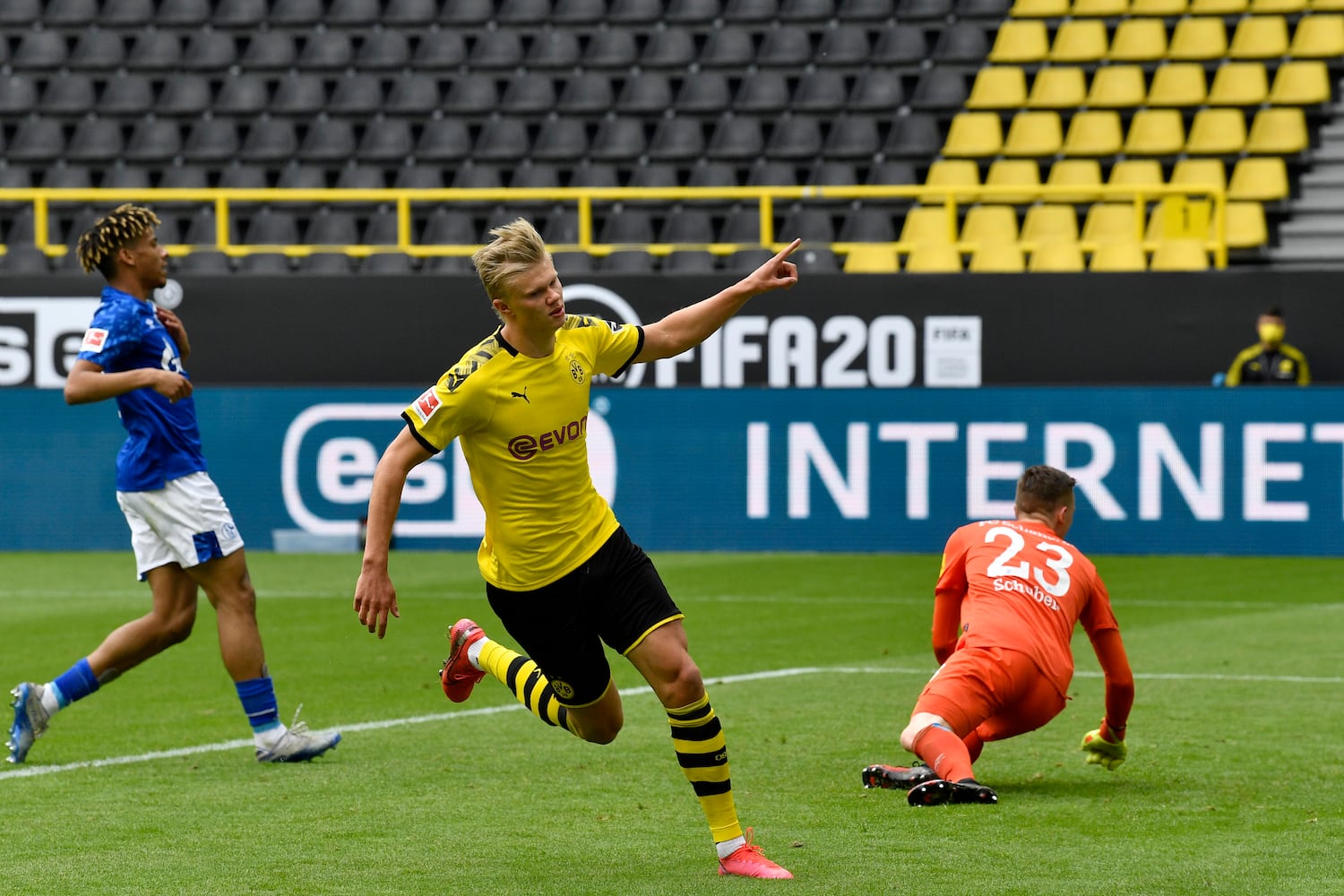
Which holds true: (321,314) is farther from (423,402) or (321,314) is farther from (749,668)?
(423,402)

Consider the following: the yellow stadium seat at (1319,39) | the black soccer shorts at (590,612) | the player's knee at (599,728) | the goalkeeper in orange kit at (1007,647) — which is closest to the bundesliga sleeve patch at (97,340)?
the black soccer shorts at (590,612)

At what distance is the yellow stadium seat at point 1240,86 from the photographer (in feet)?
71.9

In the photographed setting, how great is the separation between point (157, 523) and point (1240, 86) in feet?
56.7

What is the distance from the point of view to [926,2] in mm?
23953

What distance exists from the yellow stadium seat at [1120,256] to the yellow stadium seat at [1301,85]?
3.46m

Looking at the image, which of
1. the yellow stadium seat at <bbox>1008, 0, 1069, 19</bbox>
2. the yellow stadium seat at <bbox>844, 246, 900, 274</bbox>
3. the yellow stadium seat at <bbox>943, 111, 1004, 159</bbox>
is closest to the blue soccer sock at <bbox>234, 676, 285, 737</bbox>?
the yellow stadium seat at <bbox>844, 246, 900, 274</bbox>

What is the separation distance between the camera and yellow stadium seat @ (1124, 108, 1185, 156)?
2158 cm

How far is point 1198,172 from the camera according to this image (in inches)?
834

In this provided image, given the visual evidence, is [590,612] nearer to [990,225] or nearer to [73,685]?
[73,685]

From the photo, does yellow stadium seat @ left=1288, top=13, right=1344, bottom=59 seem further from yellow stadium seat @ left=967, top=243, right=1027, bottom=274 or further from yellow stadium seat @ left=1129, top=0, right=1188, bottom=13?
yellow stadium seat @ left=967, top=243, right=1027, bottom=274

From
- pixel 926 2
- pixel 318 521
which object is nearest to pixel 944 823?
pixel 318 521

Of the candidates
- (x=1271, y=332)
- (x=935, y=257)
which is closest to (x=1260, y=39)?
(x=935, y=257)

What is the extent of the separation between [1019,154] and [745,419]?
21.3 feet

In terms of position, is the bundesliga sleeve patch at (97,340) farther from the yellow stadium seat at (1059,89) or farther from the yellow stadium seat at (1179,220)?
the yellow stadium seat at (1059,89)
